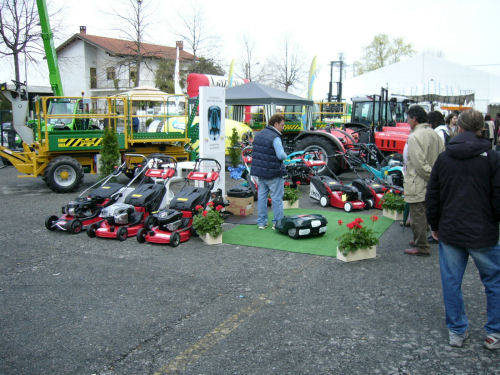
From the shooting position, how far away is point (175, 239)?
20.2 feet

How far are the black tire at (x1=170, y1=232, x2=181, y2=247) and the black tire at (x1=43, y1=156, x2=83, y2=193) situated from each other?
5.44 metres

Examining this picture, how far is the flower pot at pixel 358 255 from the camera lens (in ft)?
18.1

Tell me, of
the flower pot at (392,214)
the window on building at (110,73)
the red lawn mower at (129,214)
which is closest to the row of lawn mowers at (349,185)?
the flower pot at (392,214)

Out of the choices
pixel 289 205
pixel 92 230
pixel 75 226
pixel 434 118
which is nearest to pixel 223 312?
pixel 92 230

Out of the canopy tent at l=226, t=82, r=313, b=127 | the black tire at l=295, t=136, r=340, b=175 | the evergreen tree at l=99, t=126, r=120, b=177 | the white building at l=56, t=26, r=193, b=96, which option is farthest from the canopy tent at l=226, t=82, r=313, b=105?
the white building at l=56, t=26, r=193, b=96

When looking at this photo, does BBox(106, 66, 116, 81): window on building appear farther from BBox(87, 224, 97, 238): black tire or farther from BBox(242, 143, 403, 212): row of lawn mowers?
BBox(87, 224, 97, 238): black tire

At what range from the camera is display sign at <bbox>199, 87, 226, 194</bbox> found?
8344 mm

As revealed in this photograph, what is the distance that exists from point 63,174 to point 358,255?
7.76m

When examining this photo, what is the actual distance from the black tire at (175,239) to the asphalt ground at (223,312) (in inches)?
4.2

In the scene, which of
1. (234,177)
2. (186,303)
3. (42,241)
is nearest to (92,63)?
(234,177)

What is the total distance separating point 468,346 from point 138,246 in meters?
4.30

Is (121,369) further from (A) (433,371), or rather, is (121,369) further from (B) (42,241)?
(B) (42,241)

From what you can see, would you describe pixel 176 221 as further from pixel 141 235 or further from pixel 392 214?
pixel 392 214

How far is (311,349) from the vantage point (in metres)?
3.43
